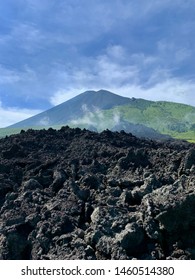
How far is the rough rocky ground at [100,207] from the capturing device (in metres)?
10.8

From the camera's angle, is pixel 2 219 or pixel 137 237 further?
pixel 2 219

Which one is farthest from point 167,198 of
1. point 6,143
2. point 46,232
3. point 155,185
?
point 6,143

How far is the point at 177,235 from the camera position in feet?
35.9

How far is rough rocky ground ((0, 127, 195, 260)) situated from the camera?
10828mm

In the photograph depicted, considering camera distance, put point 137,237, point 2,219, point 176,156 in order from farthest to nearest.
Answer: point 176,156
point 2,219
point 137,237

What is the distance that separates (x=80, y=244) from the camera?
11.0 m

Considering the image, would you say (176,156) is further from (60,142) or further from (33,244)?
(60,142)

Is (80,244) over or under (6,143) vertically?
under

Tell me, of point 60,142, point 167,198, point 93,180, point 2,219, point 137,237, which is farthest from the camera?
point 60,142

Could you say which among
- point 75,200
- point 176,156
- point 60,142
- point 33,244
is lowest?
point 33,244

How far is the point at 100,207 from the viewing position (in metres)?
12.2

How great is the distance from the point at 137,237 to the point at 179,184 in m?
2.42

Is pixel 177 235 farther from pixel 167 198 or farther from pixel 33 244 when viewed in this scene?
pixel 33 244

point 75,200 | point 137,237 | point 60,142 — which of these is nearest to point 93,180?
point 75,200
